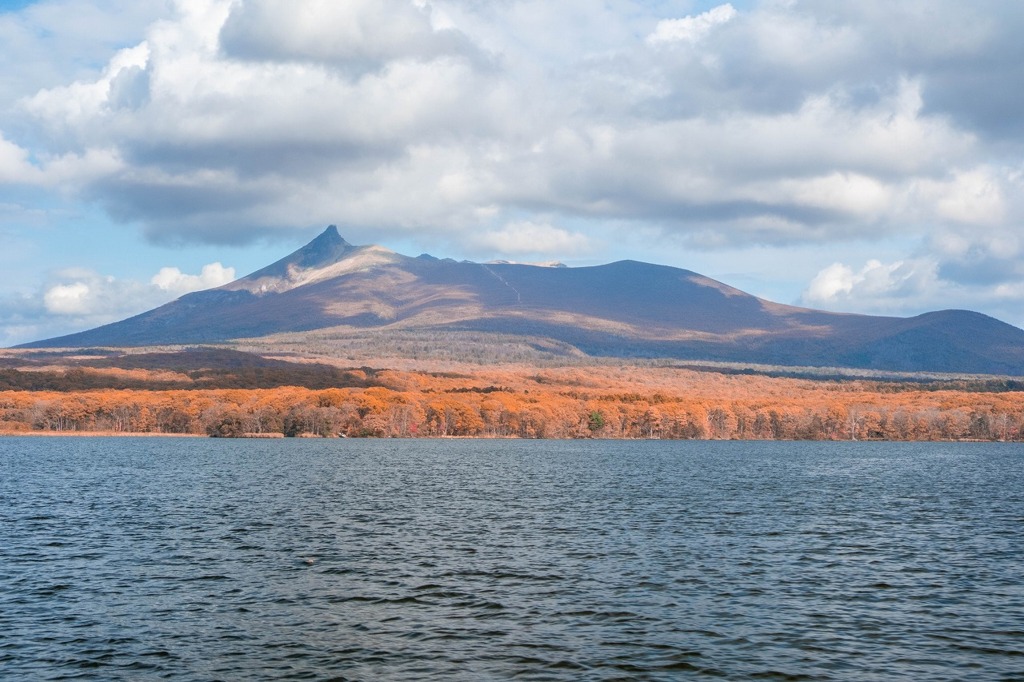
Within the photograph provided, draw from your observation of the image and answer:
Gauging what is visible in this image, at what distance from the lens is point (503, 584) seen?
44062 millimetres

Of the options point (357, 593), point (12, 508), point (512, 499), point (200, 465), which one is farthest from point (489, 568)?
point (200, 465)

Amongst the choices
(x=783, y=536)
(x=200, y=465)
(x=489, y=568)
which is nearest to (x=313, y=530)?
(x=489, y=568)

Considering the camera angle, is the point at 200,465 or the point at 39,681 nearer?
the point at 39,681

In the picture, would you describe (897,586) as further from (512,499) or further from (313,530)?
(512,499)

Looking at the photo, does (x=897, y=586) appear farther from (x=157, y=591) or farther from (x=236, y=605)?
(x=157, y=591)

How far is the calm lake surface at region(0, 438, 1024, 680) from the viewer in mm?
31875

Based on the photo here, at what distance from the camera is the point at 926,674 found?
100 ft

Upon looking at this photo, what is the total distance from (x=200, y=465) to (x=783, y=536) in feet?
291

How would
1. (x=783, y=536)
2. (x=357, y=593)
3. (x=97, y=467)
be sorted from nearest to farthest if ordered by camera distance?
(x=357, y=593), (x=783, y=536), (x=97, y=467)

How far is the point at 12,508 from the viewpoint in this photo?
233 ft

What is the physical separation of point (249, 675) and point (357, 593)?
39.9 ft

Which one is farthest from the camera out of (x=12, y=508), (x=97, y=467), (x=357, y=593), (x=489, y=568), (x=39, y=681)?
(x=97, y=467)

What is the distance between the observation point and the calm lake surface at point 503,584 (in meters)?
31.9

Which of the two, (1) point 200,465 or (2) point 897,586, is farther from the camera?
(1) point 200,465
